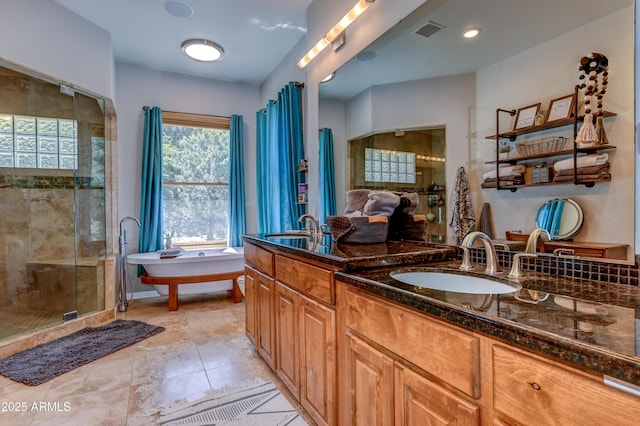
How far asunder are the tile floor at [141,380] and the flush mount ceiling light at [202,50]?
2.77 metres

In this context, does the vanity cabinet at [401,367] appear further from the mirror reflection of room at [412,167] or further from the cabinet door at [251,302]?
the cabinet door at [251,302]

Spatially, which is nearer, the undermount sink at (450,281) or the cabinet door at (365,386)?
the cabinet door at (365,386)

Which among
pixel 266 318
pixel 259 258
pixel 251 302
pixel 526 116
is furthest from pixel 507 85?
pixel 251 302

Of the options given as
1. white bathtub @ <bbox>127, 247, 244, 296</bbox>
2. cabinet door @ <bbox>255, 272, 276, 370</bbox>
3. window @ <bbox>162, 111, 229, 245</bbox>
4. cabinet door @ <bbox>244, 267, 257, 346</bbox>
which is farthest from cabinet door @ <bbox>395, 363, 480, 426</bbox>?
window @ <bbox>162, 111, 229, 245</bbox>

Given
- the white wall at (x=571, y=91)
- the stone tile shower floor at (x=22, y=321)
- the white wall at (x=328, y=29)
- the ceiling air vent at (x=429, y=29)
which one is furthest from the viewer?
the stone tile shower floor at (x=22, y=321)

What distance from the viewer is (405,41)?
1834mm

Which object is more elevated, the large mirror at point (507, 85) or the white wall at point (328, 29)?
the white wall at point (328, 29)

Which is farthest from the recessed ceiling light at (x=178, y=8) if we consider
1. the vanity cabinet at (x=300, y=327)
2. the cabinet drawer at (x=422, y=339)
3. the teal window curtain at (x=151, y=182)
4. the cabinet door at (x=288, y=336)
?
the cabinet drawer at (x=422, y=339)

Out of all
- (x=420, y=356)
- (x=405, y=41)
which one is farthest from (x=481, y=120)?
(x=420, y=356)

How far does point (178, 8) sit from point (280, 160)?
1570mm

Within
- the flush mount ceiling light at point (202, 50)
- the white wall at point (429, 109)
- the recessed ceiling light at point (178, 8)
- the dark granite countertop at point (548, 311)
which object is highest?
the recessed ceiling light at point (178, 8)

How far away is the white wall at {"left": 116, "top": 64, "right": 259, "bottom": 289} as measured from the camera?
392cm

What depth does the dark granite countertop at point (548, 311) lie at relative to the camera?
1.83 feet

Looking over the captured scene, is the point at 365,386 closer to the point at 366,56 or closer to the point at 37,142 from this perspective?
the point at 366,56
